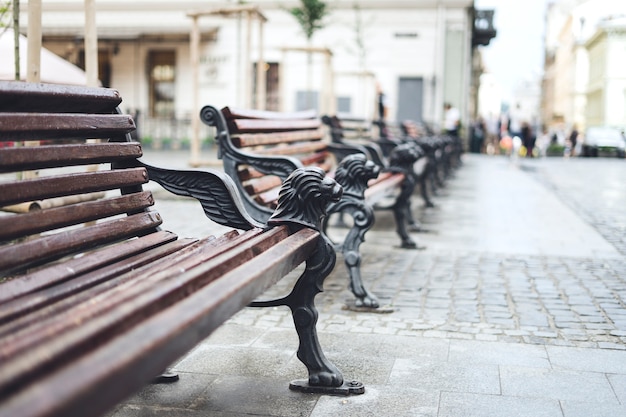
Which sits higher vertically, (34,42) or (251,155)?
(34,42)

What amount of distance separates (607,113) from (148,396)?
74.9 m

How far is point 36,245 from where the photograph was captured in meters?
2.47

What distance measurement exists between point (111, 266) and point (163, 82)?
29039 mm

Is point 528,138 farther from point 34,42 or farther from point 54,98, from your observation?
point 54,98

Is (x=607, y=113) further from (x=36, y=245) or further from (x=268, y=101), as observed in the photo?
(x=36, y=245)

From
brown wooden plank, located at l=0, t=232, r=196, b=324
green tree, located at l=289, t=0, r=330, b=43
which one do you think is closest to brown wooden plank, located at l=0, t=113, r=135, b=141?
brown wooden plank, located at l=0, t=232, r=196, b=324

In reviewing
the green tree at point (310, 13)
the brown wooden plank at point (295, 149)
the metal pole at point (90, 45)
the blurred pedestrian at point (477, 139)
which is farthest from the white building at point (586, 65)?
the metal pole at point (90, 45)

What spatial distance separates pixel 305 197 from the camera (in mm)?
3111

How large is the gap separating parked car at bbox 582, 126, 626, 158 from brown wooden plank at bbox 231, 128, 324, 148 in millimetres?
30472

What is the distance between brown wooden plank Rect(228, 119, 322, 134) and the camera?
15.6ft

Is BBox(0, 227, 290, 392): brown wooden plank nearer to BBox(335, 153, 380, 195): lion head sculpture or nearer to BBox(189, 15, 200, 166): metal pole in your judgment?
BBox(335, 153, 380, 195): lion head sculpture

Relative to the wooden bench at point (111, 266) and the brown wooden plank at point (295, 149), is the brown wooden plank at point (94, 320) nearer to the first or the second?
the wooden bench at point (111, 266)

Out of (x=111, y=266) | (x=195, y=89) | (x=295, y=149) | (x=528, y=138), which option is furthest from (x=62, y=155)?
(x=528, y=138)

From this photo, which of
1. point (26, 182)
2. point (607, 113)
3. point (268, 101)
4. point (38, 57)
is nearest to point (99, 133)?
point (26, 182)
